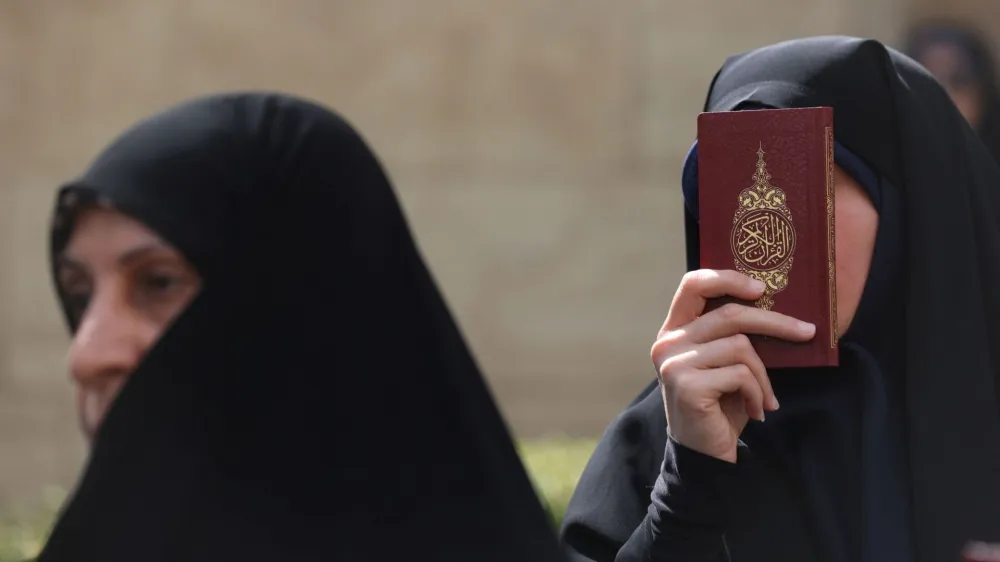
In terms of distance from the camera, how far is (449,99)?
7.07 meters

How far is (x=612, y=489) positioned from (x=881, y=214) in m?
0.63

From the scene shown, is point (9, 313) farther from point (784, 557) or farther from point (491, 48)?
point (784, 557)

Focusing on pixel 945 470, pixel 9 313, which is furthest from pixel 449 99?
pixel 945 470

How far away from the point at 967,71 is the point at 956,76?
5cm

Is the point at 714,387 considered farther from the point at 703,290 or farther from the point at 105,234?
the point at 105,234

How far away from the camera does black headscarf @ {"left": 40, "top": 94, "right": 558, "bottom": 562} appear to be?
2096 millimetres

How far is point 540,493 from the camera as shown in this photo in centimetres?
364

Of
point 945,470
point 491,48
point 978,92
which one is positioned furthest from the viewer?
point 491,48

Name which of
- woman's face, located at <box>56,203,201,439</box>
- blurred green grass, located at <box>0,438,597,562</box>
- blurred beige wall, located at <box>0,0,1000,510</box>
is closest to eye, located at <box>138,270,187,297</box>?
woman's face, located at <box>56,203,201,439</box>

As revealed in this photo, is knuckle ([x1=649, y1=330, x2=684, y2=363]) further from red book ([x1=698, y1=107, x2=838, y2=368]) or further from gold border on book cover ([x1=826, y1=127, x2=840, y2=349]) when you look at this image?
gold border on book cover ([x1=826, y1=127, x2=840, y2=349])

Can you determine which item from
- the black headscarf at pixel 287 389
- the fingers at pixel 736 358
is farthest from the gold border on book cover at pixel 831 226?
the black headscarf at pixel 287 389

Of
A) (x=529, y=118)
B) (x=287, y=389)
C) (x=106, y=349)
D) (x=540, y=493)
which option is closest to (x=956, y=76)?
(x=529, y=118)

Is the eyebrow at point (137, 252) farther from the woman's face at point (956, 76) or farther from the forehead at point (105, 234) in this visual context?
the woman's face at point (956, 76)

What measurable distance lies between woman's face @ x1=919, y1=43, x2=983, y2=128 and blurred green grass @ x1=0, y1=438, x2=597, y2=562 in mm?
1977
